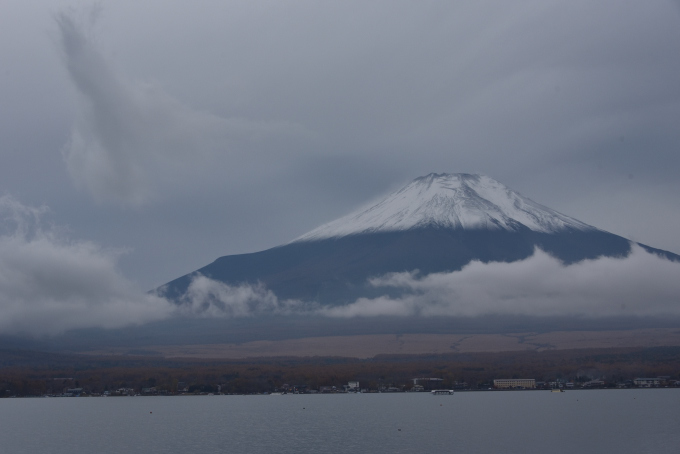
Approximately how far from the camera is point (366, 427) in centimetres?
5800

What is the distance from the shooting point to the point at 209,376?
4493 inches

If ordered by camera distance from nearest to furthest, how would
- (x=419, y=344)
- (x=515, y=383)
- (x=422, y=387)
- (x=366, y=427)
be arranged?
1. (x=366, y=427)
2. (x=515, y=383)
3. (x=422, y=387)
4. (x=419, y=344)

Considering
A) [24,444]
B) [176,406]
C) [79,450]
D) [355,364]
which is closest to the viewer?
[79,450]

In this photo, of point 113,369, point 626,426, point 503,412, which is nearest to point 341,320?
point 113,369

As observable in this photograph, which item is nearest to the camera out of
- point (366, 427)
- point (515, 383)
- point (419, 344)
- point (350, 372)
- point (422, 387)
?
point (366, 427)

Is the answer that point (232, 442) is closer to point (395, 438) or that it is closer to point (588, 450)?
point (395, 438)

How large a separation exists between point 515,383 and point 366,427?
55.8 metres

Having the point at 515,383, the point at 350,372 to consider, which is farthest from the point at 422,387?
the point at 515,383

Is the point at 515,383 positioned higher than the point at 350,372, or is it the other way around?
the point at 350,372

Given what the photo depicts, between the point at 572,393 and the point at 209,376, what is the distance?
47923 mm

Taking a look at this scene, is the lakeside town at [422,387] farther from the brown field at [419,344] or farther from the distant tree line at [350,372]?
the brown field at [419,344]

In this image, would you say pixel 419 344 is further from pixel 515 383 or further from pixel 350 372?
pixel 515 383

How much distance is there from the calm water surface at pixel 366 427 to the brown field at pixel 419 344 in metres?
58.8

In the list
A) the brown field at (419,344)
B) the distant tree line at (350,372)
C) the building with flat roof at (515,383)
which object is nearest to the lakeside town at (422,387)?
the building with flat roof at (515,383)
